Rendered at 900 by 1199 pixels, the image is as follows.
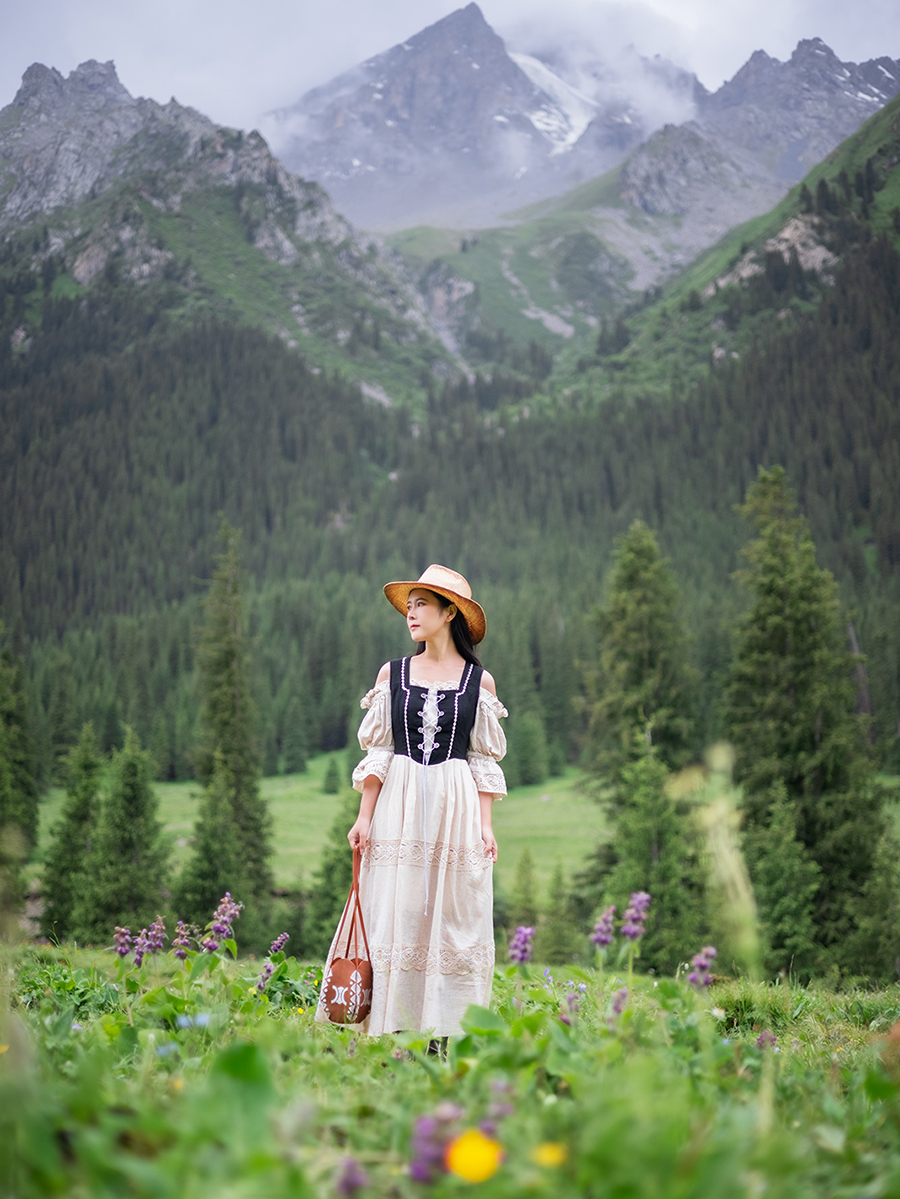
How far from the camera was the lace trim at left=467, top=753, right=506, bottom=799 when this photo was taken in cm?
506

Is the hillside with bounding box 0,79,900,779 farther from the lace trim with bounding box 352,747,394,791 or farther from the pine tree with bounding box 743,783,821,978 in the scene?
the lace trim with bounding box 352,747,394,791

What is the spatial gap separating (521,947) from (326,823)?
56943mm

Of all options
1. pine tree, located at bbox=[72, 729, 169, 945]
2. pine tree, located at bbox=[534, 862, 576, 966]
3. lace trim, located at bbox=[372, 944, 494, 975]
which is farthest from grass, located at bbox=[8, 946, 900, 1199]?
pine tree, located at bbox=[534, 862, 576, 966]

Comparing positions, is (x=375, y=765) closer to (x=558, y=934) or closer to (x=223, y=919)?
(x=223, y=919)

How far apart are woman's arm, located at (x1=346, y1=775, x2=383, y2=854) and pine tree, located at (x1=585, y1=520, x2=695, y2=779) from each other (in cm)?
1870

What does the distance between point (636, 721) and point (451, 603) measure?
63.0 feet

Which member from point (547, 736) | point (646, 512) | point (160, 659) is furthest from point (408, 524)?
point (547, 736)

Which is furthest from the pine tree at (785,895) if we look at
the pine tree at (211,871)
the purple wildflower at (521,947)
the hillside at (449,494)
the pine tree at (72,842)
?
the hillside at (449,494)

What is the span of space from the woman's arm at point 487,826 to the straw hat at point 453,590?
3.51 feet

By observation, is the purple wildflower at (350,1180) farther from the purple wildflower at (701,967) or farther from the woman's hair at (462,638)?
the woman's hair at (462,638)

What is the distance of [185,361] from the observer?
7869 inches

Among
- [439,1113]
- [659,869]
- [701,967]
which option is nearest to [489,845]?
[701,967]

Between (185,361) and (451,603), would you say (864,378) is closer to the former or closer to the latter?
(185,361)

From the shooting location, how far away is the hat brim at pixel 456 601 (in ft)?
17.0
